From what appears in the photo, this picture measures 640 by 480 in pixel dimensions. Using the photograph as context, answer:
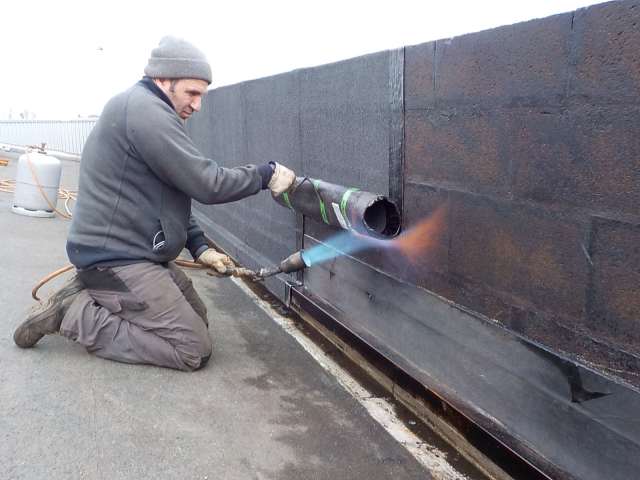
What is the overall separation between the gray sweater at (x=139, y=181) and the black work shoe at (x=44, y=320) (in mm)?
203

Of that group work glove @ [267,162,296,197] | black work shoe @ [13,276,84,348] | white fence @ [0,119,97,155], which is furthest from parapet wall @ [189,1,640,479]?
white fence @ [0,119,97,155]

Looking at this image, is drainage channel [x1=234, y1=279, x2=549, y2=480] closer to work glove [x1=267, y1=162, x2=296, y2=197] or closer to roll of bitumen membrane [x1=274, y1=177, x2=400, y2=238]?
roll of bitumen membrane [x1=274, y1=177, x2=400, y2=238]

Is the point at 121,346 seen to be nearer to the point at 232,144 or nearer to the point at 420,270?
the point at 420,270

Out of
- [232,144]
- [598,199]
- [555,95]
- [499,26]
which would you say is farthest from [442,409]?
[232,144]

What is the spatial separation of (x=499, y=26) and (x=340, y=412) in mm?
1866

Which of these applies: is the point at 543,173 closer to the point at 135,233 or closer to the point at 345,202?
the point at 345,202

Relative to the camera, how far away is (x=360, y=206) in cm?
280

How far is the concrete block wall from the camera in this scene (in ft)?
5.59

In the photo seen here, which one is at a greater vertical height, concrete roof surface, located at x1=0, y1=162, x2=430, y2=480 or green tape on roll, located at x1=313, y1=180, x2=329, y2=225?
green tape on roll, located at x1=313, y1=180, x2=329, y2=225

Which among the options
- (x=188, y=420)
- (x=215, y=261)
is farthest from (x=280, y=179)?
(x=188, y=420)

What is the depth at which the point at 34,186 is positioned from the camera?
727cm

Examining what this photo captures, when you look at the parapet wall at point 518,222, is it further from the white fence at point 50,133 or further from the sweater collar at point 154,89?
the white fence at point 50,133

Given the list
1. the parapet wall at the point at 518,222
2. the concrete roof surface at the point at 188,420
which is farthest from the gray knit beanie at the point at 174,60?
the concrete roof surface at the point at 188,420

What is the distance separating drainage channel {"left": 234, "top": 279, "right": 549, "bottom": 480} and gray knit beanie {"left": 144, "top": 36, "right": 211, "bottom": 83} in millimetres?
1693
